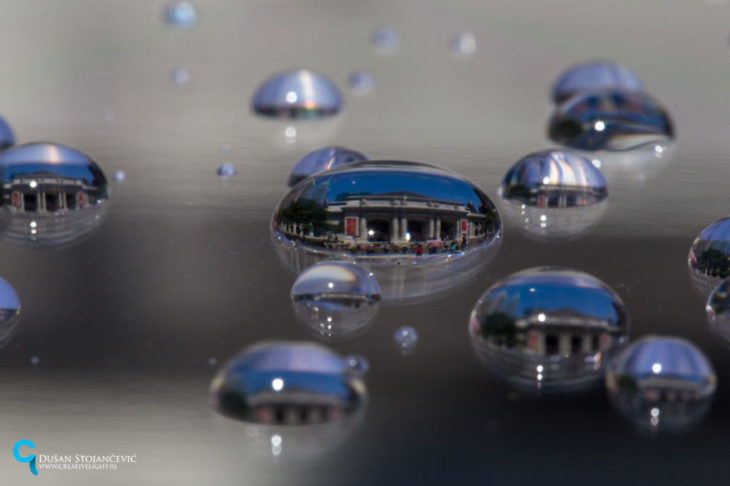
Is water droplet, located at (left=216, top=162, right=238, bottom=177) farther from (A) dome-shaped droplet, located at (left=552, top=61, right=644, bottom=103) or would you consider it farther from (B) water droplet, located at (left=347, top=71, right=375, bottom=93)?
(A) dome-shaped droplet, located at (left=552, top=61, right=644, bottom=103)

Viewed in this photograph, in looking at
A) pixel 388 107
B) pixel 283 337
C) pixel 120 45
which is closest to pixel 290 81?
pixel 388 107

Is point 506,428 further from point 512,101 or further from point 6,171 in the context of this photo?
point 512,101

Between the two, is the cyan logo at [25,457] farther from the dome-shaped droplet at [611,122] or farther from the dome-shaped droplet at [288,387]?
the dome-shaped droplet at [611,122]

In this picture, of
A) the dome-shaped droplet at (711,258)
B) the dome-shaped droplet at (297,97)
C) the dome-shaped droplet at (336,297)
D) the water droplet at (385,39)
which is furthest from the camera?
the water droplet at (385,39)

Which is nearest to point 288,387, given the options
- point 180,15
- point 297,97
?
point 297,97

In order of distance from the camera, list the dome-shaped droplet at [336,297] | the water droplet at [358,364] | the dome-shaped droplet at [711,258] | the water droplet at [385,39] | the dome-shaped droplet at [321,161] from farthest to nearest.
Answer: the water droplet at [385,39] → the dome-shaped droplet at [321,161] → the dome-shaped droplet at [711,258] → the dome-shaped droplet at [336,297] → the water droplet at [358,364]

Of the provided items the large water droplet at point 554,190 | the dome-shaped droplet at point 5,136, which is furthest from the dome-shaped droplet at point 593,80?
the dome-shaped droplet at point 5,136
